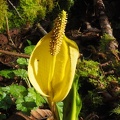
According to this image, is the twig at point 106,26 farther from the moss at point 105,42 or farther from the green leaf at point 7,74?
the green leaf at point 7,74

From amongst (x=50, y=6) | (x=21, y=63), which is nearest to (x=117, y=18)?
(x=50, y=6)

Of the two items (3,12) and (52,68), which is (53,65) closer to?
(52,68)

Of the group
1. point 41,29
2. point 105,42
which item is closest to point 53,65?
point 105,42

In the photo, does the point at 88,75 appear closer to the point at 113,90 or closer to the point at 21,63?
the point at 113,90

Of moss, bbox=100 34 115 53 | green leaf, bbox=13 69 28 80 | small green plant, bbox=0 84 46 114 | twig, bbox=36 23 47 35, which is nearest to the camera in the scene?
small green plant, bbox=0 84 46 114

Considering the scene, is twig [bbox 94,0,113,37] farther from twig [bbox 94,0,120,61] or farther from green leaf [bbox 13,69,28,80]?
green leaf [bbox 13,69,28,80]

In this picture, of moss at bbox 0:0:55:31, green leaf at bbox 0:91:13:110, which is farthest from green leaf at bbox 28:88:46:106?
moss at bbox 0:0:55:31

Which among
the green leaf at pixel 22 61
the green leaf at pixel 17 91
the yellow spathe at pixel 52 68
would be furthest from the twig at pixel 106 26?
the yellow spathe at pixel 52 68
